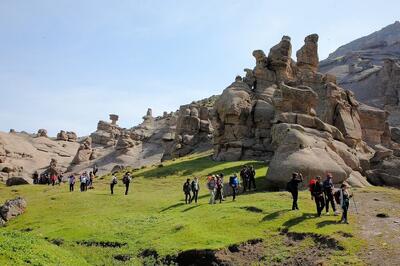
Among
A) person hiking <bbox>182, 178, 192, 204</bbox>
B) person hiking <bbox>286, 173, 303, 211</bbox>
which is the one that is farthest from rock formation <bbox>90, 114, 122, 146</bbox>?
person hiking <bbox>286, 173, 303, 211</bbox>

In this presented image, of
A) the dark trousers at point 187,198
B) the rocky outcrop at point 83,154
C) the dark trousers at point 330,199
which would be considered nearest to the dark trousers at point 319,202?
the dark trousers at point 330,199

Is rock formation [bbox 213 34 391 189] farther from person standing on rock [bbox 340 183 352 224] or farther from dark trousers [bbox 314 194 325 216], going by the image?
person standing on rock [bbox 340 183 352 224]

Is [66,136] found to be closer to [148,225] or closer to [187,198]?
[187,198]

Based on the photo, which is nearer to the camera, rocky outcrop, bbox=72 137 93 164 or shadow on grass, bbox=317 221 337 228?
shadow on grass, bbox=317 221 337 228

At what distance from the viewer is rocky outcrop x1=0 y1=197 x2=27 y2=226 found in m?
46.3

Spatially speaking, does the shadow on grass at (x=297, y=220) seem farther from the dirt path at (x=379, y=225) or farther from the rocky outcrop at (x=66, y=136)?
the rocky outcrop at (x=66, y=136)

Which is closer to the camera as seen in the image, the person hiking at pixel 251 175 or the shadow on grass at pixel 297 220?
the shadow on grass at pixel 297 220

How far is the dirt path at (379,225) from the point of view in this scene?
85.3 ft

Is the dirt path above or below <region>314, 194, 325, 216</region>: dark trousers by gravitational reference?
below

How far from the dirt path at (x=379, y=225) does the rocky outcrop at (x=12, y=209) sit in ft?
101

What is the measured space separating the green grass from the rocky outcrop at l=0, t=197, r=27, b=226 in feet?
2.76

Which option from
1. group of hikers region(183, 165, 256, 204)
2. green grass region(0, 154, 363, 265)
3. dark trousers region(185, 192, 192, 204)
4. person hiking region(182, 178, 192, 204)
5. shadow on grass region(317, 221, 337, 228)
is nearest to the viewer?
green grass region(0, 154, 363, 265)

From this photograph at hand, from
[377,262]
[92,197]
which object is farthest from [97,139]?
[377,262]

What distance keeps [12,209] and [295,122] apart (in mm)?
32462
